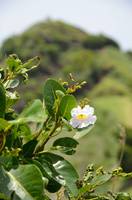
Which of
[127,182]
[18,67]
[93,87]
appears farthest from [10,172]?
[93,87]

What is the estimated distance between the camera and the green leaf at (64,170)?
1492 millimetres

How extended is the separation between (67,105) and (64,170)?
161 millimetres

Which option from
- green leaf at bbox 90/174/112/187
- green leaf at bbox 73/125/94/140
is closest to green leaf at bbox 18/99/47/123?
green leaf at bbox 73/125/94/140

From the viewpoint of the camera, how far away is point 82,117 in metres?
1.50

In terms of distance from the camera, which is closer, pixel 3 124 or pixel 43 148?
pixel 3 124

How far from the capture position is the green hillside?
3672cm

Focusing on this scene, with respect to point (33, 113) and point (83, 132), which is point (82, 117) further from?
point (33, 113)

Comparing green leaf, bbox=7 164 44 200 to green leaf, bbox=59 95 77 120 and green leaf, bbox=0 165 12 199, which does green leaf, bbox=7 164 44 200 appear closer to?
green leaf, bbox=0 165 12 199

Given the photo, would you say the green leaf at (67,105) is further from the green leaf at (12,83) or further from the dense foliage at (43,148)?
the green leaf at (12,83)

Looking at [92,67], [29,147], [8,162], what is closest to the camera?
[8,162]

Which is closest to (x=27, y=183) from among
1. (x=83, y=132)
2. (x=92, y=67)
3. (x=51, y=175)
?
(x=51, y=175)

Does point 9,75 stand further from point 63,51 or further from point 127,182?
point 63,51

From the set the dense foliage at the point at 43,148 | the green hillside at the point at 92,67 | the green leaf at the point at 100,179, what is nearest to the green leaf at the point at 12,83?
the dense foliage at the point at 43,148

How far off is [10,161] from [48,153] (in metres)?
0.16
